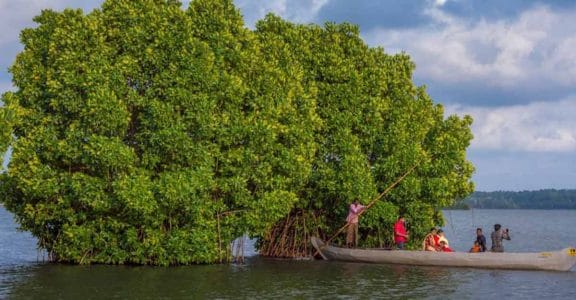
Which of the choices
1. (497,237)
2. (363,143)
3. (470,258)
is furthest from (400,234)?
(363,143)

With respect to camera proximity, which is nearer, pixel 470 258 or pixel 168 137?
pixel 168 137

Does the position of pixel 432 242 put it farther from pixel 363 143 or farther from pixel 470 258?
pixel 363 143

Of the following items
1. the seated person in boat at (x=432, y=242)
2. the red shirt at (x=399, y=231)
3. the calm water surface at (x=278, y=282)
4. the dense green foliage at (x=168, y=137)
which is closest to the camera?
the calm water surface at (x=278, y=282)

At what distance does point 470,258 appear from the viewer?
33.4 meters

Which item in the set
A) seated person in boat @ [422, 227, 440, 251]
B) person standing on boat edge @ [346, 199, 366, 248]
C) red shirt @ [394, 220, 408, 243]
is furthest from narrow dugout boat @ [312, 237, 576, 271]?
red shirt @ [394, 220, 408, 243]

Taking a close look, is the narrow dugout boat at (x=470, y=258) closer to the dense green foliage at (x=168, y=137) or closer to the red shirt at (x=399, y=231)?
the red shirt at (x=399, y=231)

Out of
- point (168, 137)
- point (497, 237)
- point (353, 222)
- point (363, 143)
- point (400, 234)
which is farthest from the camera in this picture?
point (363, 143)

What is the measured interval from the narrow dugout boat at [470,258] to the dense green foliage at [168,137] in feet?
8.58

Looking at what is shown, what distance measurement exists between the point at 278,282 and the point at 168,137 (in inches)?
311

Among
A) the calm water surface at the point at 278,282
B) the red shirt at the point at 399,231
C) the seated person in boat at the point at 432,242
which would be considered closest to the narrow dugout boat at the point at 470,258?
the calm water surface at the point at 278,282

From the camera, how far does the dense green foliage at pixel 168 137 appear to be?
31625mm

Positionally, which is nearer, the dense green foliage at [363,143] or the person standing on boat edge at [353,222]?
the person standing on boat edge at [353,222]

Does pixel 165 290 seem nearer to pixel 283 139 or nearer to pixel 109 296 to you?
pixel 109 296

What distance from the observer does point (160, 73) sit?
107ft
